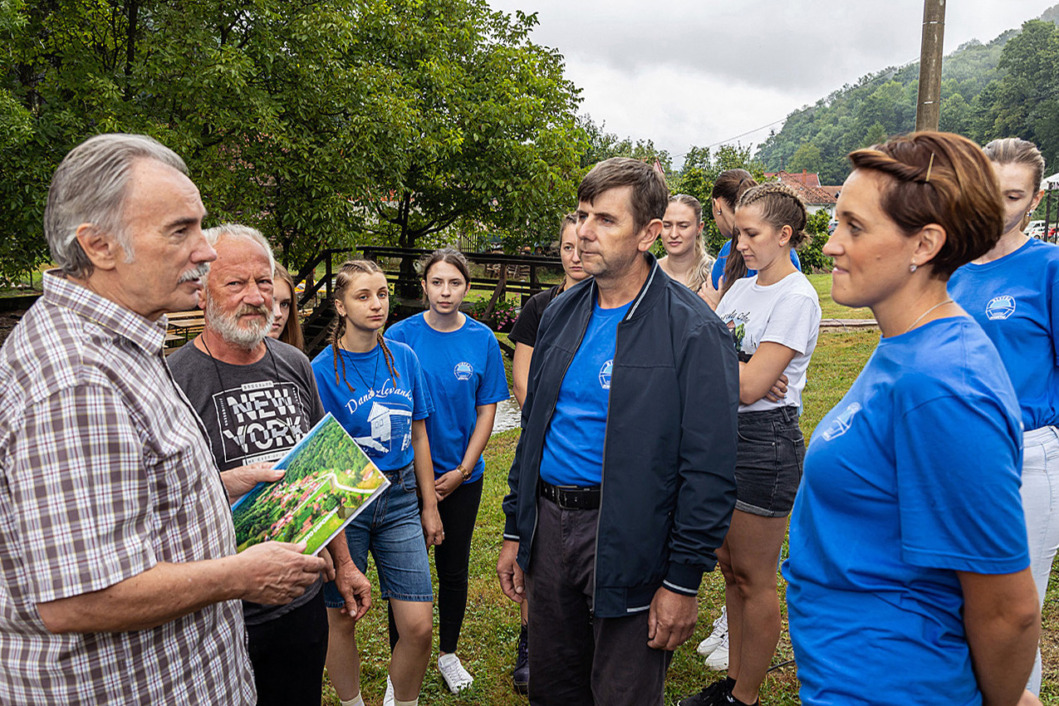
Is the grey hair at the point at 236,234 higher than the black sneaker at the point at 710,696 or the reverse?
higher

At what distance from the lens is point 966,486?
1362mm

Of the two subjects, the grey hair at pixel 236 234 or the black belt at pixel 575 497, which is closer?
the black belt at pixel 575 497

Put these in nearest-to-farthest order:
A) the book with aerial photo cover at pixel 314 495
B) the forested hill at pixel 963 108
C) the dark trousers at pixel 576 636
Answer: the book with aerial photo cover at pixel 314 495, the dark trousers at pixel 576 636, the forested hill at pixel 963 108

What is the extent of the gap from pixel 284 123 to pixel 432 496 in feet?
30.0

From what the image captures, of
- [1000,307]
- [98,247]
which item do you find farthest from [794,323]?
[98,247]

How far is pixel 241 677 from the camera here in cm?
195

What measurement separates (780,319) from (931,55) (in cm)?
509

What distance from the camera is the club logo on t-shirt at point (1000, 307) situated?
2.72 metres

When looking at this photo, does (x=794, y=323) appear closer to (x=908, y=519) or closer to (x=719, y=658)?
(x=908, y=519)

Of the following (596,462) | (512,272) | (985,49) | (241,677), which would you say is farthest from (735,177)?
(985,49)

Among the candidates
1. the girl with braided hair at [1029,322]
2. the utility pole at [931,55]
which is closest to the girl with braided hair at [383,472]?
the girl with braided hair at [1029,322]

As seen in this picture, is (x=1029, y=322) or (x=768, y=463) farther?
(x=768, y=463)

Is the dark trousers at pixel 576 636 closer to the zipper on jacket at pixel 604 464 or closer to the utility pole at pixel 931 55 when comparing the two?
the zipper on jacket at pixel 604 464

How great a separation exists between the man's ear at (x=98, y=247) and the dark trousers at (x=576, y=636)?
→ 1621mm
